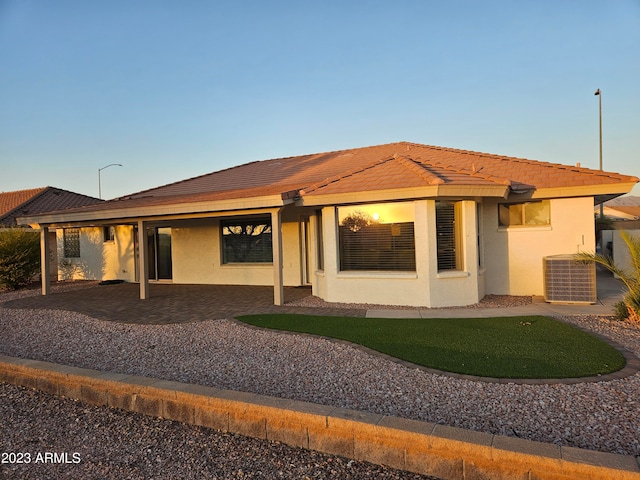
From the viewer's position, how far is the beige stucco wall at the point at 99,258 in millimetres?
17625

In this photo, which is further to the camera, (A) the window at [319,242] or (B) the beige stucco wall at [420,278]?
(A) the window at [319,242]

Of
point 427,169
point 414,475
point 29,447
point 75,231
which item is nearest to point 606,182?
point 427,169

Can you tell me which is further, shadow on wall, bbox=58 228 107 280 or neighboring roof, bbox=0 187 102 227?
neighboring roof, bbox=0 187 102 227

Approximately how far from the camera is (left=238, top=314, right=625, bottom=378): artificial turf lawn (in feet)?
16.9

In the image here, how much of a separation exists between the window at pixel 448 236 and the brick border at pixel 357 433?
663 cm

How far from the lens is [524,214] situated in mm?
11328

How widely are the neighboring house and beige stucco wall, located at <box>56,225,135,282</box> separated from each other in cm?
270

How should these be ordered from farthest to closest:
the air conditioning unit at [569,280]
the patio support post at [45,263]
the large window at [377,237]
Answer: the patio support post at [45,263], the large window at [377,237], the air conditioning unit at [569,280]

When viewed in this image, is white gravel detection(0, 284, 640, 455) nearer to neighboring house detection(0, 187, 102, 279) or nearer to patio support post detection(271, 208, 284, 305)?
patio support post detection(271, 208, 284, 305)

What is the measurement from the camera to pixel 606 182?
10.2m

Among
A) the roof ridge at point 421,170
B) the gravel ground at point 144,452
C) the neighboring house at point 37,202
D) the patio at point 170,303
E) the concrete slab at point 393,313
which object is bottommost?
the gravel ground at point 144,452

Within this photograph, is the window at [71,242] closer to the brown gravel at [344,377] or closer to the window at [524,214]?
the brown gravel at [344,377]

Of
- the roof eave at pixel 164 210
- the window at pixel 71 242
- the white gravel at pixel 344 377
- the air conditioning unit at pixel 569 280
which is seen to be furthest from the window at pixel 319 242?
the window at pixel 71 242

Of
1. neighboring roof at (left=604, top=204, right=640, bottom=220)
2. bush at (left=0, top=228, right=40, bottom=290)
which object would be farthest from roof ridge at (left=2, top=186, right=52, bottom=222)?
neighboring roof at (left=604, top=204, right=640, bottom=220)
